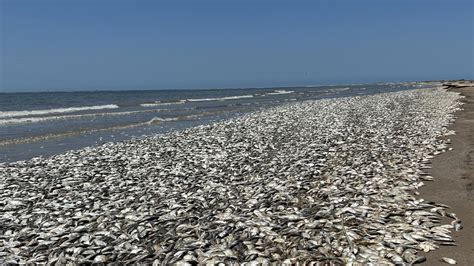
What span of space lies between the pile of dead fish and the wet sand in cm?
22

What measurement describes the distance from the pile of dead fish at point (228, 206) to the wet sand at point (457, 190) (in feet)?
0.71

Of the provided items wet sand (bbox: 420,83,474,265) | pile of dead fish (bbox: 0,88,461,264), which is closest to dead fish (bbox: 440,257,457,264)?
wet sand (bbox: 420,83,474,265)

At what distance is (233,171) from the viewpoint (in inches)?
487

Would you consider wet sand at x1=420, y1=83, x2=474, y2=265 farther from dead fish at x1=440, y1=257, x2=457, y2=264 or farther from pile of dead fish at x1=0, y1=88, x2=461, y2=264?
pile of dead fish at x1=0, y1=88, x2=461, y2=264

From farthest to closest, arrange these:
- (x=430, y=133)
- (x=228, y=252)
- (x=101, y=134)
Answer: (x=101, y=134) < (x=430, y=133) < (x=228, y=252)

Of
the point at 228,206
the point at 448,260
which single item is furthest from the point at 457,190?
the point at 228,206

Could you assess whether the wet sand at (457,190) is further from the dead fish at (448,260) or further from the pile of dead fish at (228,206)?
the pile of dead fish at (228,206)

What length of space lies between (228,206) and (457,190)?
525 cm

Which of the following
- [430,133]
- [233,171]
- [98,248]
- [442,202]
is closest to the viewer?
[98,248]

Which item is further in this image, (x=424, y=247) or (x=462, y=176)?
→ (x=462, y=176)

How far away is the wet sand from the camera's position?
6.16m

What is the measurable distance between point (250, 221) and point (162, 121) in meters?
27.1

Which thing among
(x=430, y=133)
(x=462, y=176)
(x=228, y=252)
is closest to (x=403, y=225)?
(x=228, y=252)

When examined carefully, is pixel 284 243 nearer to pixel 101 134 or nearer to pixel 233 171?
pixel 233 171
